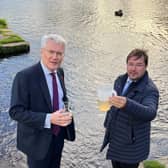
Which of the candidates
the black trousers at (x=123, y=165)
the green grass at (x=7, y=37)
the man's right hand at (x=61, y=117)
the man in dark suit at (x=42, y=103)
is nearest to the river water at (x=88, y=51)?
the green grass at (x=7, y=37)

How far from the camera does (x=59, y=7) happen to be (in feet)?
67.3

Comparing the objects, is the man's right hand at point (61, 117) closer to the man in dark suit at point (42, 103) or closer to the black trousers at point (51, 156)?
the man in dark suit at point (42, 103)

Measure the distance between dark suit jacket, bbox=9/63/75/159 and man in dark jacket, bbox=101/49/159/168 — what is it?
0.60 metres

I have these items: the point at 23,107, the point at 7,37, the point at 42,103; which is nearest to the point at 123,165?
the point at 42,103

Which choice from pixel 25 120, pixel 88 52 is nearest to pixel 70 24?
pixel 88 52

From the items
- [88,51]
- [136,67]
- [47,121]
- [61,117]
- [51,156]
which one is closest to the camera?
[61,117]

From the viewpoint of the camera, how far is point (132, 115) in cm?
329

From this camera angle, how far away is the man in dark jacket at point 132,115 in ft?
10.8

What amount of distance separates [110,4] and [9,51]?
10803 mm

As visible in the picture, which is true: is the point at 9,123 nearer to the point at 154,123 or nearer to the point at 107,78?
the point at 154,123

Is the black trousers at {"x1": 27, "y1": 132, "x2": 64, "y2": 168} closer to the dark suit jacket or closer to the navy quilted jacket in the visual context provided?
the dark suit jacket

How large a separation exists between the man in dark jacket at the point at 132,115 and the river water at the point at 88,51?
2.48 metres

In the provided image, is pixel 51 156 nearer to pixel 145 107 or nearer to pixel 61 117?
pixel 61 117

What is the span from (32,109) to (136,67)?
962 mm
